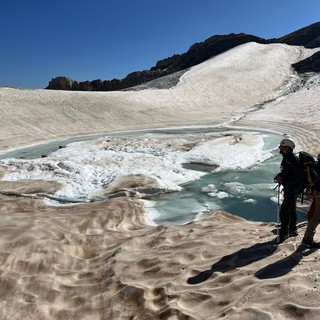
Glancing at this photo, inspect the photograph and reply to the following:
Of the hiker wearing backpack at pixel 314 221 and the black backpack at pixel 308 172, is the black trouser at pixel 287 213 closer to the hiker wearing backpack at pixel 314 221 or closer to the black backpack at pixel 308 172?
the black backpack at pixel 308 172

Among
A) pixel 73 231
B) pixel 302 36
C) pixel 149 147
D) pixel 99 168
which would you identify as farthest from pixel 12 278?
pixel 302 36

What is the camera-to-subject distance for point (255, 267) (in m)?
5.26

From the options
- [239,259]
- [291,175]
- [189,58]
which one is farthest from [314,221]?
[189,58]

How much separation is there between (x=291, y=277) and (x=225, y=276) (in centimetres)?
88

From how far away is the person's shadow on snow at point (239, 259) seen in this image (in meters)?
5.40

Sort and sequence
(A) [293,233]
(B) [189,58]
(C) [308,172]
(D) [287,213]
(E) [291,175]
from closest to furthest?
(C) [308,172] → (E) [291,175] → (D) [287,213] → (A) [293,233] → (B) [189,58]

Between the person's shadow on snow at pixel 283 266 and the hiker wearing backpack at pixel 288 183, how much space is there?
2.12 ft

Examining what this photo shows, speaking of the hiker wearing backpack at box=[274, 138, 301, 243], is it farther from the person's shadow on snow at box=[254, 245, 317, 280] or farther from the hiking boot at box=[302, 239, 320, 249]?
the person's shadow on snow at box=[254, 245, 317, 280]

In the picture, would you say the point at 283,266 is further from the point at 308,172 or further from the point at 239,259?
the point at 308,172

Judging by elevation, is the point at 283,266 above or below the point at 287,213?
below

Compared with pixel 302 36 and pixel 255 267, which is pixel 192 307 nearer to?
pixel 255 267

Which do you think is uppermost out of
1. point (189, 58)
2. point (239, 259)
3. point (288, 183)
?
point (189, 58)

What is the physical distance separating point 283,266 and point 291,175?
1516 millimetres

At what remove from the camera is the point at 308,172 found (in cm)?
568
